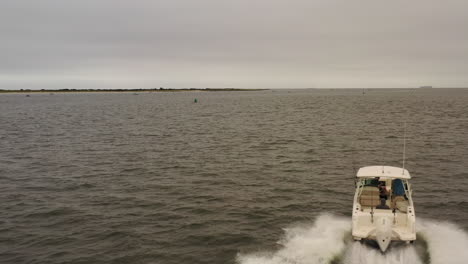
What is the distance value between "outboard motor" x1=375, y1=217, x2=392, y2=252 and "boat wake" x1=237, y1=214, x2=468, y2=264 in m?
0.88

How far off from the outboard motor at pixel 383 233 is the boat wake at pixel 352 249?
0.88 metres

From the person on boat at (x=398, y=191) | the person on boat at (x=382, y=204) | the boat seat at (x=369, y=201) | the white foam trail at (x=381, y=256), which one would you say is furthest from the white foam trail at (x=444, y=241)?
the boat seat at (x=369, y=201)

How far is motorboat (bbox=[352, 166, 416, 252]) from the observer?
13.6 m

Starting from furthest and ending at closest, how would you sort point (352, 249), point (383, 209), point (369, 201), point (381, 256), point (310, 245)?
point (369, 201) < point (310, 245) < point (383, 209) < point (352, 249) < point (381, 256)

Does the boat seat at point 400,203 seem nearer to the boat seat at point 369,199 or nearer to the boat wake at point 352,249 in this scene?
the boat seat at point 369,199

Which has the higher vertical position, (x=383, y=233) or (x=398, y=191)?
(x=398, y=191)

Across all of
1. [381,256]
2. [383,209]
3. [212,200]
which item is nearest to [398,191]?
[383,209]

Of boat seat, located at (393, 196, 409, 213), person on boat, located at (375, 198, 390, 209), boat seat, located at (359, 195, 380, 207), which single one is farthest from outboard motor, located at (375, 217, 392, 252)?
boat seat, located at (359, 195, 380, 207)

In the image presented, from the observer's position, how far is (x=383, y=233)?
1338 centimetres

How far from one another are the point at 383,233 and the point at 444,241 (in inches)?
179

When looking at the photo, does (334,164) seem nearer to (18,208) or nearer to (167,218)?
(167,218)

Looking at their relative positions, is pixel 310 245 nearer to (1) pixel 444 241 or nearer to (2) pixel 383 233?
(2) pixel 383 233

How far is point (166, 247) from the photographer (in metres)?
16.1

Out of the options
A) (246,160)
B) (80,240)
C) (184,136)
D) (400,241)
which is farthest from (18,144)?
(400,241)
